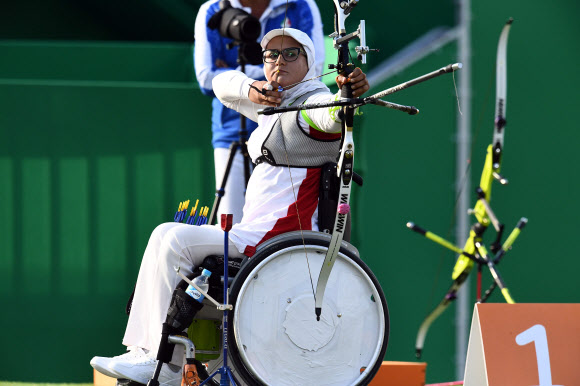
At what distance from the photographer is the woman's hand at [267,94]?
299 centimetres

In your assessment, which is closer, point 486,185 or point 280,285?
point 280,285

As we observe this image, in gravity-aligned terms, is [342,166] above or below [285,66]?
below

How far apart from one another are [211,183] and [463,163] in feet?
3.92

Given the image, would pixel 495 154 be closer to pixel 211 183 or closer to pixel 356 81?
pixel 211 183

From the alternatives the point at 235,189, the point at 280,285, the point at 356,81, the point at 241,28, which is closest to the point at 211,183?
the point at 235,189

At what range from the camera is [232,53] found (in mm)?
4254

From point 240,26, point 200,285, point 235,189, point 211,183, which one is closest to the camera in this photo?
point 200,285

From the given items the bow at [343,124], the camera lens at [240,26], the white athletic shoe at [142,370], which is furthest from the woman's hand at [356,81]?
the camera lens at [240,26]

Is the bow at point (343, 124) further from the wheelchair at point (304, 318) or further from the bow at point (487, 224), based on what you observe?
the bow at point (487, 224)

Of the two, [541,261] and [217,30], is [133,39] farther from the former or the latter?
[541,261]

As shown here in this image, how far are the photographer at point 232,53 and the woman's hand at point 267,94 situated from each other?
1008mm

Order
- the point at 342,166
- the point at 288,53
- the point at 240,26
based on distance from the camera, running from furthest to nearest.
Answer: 1. the point at 240,26
2. the point at 288,53
3. the point at 342,166

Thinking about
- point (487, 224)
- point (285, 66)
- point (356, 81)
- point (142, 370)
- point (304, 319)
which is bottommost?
point (142, 370)

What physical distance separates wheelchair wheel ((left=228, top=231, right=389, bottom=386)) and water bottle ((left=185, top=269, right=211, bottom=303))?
0.09 meters
